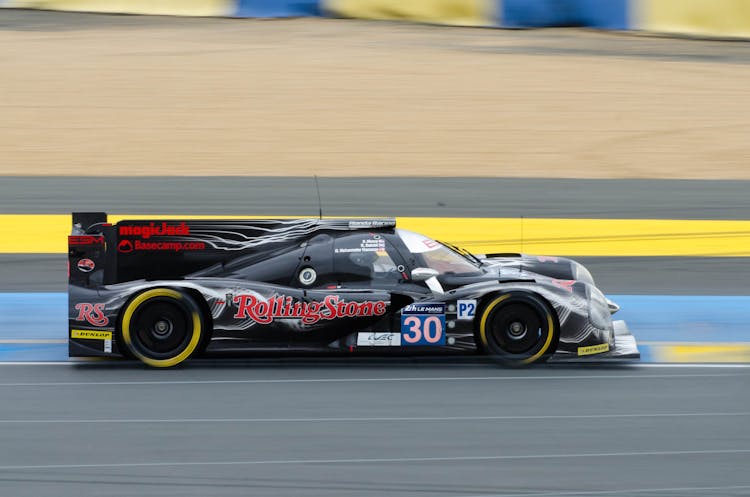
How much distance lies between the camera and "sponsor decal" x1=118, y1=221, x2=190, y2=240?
8.04 meters

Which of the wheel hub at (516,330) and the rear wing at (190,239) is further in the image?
the rear wing at (190,239)

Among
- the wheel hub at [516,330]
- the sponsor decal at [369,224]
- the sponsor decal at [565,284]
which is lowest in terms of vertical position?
the wheel hub at [516,330]

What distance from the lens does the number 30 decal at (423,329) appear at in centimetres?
765

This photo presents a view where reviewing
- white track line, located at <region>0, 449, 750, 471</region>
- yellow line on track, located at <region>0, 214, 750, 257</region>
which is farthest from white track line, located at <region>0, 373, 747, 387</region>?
yellow line on track, located at <region>0, 214, 750, 257</region>

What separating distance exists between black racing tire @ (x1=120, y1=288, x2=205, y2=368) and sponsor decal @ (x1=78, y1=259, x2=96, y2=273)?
0.40 m

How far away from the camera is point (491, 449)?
19.8 ft

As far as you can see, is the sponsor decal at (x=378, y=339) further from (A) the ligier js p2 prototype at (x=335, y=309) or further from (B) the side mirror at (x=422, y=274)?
(B) the side mirror at (x=422, y=274)

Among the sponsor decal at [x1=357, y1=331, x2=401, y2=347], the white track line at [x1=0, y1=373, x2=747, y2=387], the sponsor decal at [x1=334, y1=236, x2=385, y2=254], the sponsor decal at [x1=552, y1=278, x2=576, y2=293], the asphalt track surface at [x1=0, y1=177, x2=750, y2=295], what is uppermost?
the asphalt track surface at [x1=0, y1=177, x2=750, y2=295]

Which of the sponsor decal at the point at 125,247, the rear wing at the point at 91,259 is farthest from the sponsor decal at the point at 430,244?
the rear wing at the point at 91,259

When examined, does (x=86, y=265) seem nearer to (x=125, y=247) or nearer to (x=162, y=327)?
(x=125, y=247)

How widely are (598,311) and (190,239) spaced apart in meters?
2.89

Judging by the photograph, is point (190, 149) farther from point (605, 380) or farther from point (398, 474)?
point (398, 474)

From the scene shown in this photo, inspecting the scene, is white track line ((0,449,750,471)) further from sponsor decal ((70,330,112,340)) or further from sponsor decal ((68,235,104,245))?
sponsor decal ((68,235,104,245))

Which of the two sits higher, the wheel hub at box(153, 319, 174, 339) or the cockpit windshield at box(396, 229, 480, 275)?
the cockpit windshield at box(396, 229, 480, 275)
